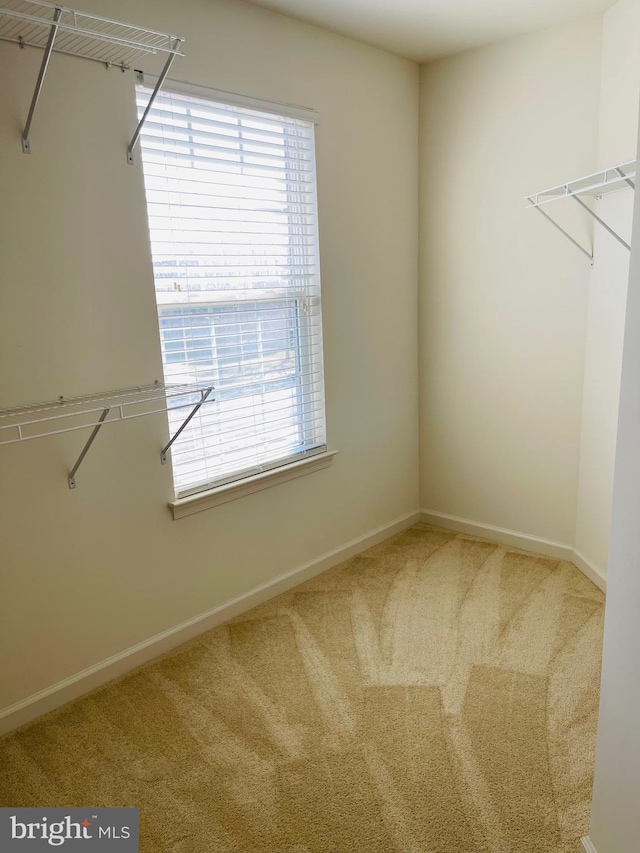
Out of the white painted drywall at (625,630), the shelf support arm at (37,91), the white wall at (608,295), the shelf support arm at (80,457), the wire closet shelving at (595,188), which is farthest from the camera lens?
the white wall at (608,295)

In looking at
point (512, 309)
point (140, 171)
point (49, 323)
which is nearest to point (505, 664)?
point (512, 309)

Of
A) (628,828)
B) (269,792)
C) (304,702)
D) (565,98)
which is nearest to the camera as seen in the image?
(628,828)

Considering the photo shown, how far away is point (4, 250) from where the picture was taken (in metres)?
1.90

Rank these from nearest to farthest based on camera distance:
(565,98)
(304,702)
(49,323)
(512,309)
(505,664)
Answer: (49,323) → (304,702) → (505,664) → (565,98) → (512,309)

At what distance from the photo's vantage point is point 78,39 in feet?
6.01

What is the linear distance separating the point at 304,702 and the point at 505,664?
0.77 metres

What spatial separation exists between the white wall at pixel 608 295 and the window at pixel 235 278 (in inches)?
49.1

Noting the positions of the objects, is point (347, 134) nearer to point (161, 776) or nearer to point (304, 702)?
point (304, 702)

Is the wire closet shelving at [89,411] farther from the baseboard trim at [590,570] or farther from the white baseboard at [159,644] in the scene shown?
the baseboard trim at [590,570]

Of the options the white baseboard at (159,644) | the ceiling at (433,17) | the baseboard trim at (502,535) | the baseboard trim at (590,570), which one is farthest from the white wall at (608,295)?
the white baseboard at (159,644)

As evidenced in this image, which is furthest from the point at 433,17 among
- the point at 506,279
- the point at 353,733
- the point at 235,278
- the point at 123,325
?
the point at 353,733

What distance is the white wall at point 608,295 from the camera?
2.46 m

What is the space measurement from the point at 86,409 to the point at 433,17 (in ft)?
7.03

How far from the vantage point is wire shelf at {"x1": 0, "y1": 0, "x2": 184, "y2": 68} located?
67.7 inches
